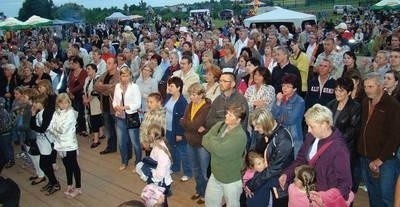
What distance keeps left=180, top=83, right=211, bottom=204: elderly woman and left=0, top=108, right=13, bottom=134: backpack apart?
2.91m

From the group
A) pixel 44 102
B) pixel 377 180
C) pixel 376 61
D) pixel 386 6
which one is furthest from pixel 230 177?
pixel 386 6

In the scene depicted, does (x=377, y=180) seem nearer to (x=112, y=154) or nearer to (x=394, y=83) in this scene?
(x=394, y=83)

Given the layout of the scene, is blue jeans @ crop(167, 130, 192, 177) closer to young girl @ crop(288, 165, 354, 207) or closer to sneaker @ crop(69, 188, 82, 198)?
sneaker @ crop(69, 188, 82, 198)

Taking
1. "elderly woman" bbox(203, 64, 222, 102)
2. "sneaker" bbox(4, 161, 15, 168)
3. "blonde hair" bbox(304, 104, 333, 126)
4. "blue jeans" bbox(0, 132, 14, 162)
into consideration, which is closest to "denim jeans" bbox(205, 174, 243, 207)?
"blonde hair" bbox(304, 104, 333, 126)

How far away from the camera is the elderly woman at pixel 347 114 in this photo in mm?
4336

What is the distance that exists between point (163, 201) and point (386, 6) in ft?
50.8

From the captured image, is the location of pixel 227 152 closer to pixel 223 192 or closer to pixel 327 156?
pixel 223 192

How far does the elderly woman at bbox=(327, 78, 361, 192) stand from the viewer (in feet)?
14.2

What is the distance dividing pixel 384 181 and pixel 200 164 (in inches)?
80.2

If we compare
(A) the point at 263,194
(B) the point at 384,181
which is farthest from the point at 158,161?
(B) the point at 384,181

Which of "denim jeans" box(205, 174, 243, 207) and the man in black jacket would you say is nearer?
the man in black jacket

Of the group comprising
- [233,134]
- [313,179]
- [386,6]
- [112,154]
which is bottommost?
[112,154]

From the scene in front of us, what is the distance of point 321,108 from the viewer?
3416 millimetres

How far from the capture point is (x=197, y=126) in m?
4.96
